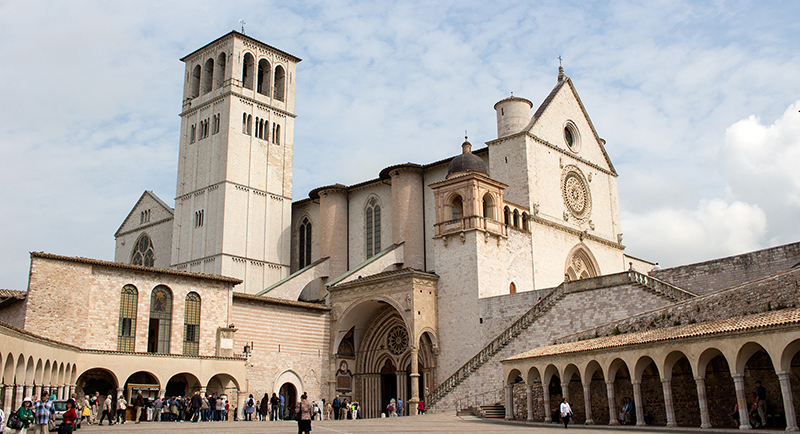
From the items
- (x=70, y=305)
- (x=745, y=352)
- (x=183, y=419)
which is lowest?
(x=183, y=419)

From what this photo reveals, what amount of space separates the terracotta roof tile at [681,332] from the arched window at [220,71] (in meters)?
29.8

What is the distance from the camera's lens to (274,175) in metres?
46.1

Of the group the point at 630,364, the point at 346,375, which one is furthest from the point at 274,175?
the point at 630,364

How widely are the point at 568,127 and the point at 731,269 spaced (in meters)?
15.6

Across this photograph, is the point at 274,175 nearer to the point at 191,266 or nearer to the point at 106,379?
the point at 191,266

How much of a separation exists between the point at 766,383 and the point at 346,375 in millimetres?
20747

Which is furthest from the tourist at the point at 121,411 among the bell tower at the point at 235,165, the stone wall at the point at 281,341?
the bell tower at the point at 235,165

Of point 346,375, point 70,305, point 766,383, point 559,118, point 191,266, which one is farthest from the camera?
point 191,266

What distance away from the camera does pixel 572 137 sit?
38.9 meters

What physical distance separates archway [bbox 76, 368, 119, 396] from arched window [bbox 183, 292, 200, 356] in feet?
9.63

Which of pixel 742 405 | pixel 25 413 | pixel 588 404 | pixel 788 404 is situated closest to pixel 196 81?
pixel 588 404

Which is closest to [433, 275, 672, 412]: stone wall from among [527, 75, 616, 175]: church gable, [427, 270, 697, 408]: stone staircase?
[427, 270, 697, 408]: stone staircase

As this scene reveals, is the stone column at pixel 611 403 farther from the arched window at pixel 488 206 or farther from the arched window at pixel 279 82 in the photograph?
the arched window at pixel 279 82

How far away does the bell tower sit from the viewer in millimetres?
43062
